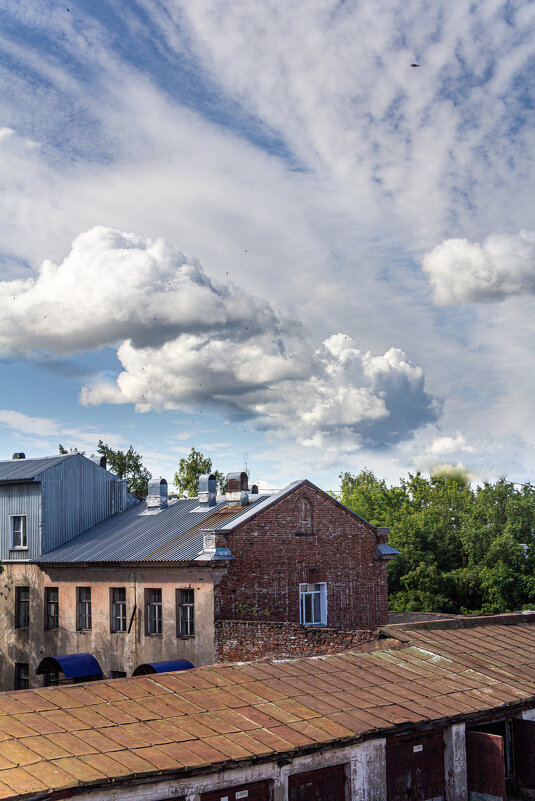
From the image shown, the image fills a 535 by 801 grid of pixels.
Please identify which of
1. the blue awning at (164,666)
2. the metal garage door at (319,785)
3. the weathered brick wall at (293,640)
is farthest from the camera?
the blue awning at (164,666)

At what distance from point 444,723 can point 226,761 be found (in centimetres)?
585

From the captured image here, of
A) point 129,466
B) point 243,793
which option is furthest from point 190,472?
point 243,793

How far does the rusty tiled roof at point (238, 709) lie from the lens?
13242 mm

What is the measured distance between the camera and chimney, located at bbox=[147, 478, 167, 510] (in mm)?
36469

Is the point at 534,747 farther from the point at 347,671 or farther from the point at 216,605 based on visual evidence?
the point at 216,605

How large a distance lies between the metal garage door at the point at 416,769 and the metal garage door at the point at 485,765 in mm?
716

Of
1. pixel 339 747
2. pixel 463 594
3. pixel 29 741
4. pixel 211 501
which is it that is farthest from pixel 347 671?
pixel 463 594

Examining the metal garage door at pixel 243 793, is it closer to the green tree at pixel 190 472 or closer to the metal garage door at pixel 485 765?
the metal garage door at pixel 485 765

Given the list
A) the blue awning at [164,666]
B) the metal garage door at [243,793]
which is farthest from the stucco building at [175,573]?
the metal garage door at [243,793]

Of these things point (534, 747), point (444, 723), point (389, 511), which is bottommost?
point (534, 747)

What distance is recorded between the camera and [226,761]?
46.0 ft

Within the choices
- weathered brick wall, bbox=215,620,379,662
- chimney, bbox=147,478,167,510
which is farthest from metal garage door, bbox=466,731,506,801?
chimney, bbox=147,478,167,510

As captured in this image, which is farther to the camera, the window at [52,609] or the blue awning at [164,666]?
the window at [52,609]

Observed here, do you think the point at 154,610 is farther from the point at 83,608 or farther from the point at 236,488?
the point at 236,488
